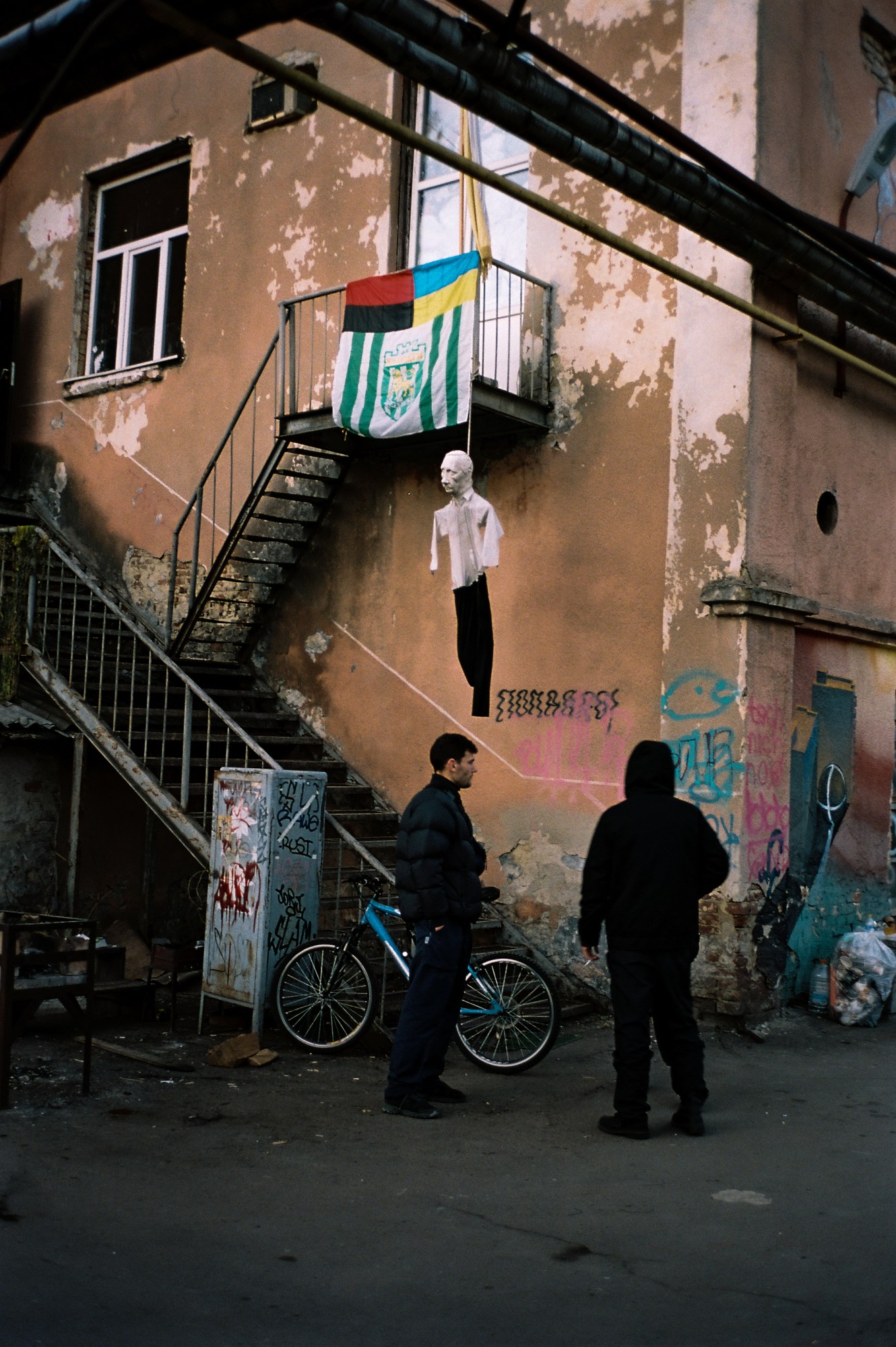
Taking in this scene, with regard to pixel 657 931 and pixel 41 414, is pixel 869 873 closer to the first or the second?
pixel 657 931

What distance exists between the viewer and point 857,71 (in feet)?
33.2

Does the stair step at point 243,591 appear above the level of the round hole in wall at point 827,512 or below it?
below

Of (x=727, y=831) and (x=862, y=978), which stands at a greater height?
(x=727, y=831)

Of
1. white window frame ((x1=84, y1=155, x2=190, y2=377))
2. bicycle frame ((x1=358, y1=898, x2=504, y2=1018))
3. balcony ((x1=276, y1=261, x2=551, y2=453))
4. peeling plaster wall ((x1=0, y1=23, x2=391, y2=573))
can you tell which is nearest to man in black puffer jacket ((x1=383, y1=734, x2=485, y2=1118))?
bicycle frame ((x1=358, y1=898, x2=504, y2=1018))

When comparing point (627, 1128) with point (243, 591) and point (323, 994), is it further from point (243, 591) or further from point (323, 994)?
point (243, 591)

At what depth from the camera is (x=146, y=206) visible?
Answer: 43.1ft

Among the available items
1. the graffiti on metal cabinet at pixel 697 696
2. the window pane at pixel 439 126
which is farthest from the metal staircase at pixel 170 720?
the window pane at pixel 439 126

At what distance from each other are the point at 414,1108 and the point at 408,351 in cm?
535

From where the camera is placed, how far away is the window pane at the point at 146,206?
504 inches

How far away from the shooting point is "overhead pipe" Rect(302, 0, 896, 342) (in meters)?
4.67

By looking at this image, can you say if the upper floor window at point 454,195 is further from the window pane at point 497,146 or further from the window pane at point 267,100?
the window pane at point 267,100

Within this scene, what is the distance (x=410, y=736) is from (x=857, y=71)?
259 inches

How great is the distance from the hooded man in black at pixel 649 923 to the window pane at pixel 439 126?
663cm

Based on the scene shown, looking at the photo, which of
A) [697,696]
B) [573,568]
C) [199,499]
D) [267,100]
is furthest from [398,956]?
[267,100]
